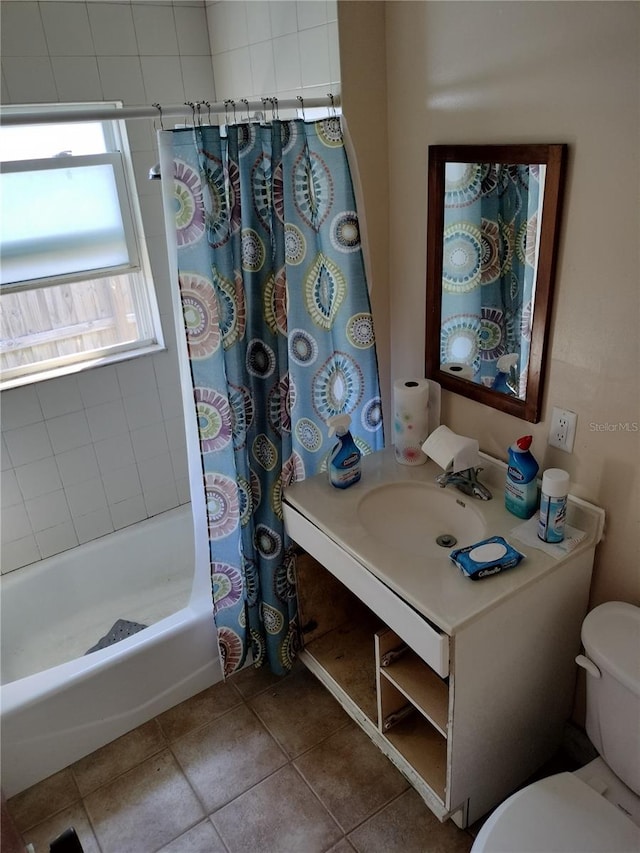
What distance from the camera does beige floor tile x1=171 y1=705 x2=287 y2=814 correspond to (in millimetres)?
1854

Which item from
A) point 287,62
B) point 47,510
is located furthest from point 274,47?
point 47,510

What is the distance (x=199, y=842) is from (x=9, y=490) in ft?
4.79

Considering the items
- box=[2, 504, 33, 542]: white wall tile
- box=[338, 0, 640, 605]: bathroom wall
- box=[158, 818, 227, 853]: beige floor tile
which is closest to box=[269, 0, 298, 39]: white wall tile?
box=[338, 0, 640, 605]: bathroom wall

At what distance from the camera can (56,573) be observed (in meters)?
2.56

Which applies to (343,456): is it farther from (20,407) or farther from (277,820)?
(20,407)

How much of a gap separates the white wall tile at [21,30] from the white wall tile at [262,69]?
0.70 meters

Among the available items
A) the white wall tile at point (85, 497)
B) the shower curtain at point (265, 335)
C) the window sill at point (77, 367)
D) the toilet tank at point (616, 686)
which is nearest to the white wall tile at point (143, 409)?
the window sill at point (77, 367)

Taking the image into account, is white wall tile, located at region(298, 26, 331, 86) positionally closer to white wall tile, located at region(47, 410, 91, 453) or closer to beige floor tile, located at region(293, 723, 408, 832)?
white wall tile, located at region(47, 410, 91, 453)

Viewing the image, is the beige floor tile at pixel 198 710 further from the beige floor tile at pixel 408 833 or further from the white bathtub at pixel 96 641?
the beige floor tile at pixel 408 833

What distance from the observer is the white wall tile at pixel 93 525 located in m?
2.66

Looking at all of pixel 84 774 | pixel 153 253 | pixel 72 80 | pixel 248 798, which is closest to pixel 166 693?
pixel 84 774

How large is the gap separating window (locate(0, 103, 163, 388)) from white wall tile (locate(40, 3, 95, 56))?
180mm

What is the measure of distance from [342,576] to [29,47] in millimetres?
1994

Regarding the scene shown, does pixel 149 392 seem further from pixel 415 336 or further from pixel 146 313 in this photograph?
pixel 415 336
